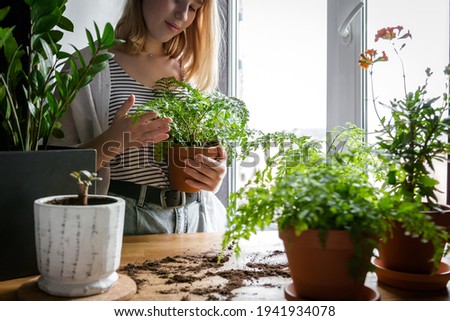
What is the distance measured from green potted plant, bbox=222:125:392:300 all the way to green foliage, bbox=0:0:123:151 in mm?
468

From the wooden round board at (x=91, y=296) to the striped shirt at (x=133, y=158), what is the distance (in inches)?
30.0

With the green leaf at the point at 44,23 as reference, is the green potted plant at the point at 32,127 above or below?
below

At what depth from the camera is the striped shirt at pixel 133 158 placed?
65.6 inches

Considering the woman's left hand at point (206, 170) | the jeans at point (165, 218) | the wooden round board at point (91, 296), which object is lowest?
the wooden round board at point (91, 296)

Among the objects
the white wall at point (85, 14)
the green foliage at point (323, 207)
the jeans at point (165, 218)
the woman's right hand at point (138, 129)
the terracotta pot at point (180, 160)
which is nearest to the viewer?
the green foliage at point (323, 207)

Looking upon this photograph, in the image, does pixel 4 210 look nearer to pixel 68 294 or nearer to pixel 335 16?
pixel 68 294

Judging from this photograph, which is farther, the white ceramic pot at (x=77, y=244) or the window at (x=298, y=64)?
the window at (x=298, y=64)

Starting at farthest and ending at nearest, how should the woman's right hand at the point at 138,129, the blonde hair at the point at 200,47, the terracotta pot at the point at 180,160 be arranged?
the blonde hair at the point at 200,47 < the terracotta pot at the point at 180,160 < the woman's right hand at the point at 138,129

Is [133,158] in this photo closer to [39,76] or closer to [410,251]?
[39,76]

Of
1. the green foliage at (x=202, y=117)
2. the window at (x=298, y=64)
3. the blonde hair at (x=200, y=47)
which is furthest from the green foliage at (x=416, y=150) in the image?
the blonde hair at (x=200, y=47)

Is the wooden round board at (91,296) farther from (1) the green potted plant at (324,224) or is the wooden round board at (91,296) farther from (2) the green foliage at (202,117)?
(2) the green foliage at (202,117)

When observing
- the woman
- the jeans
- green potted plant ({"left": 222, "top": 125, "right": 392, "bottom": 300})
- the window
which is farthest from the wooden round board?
the window

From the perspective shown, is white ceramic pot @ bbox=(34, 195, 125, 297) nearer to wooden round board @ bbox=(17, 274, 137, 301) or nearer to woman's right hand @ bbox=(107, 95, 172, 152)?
wooden round board @ bbox=(17, 274, 137, 301)
